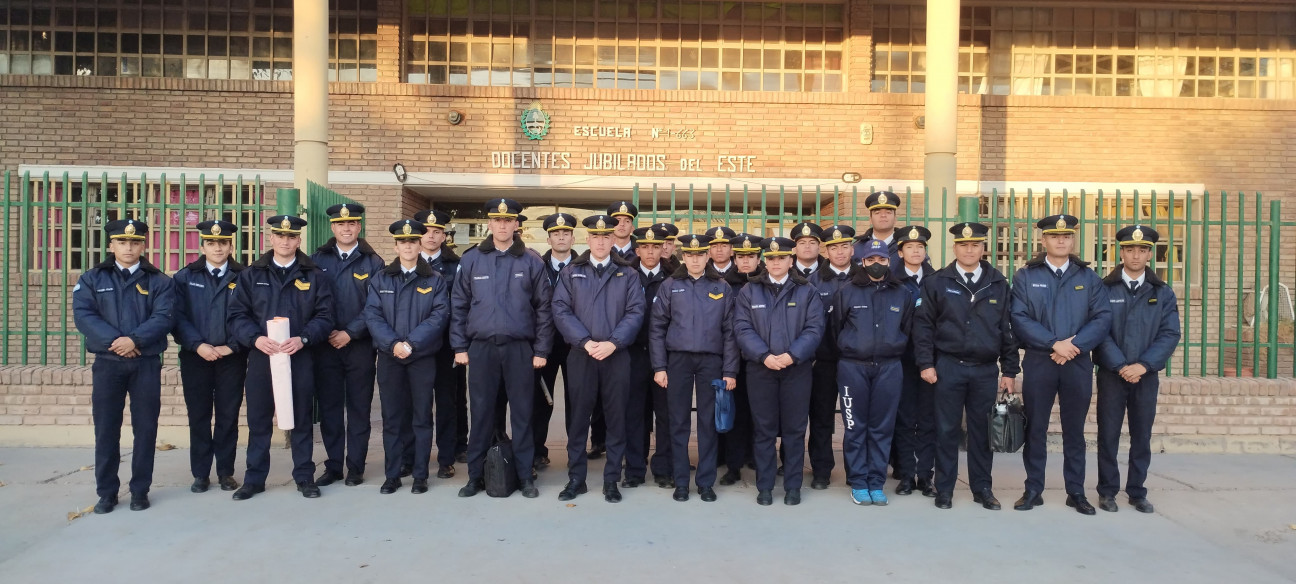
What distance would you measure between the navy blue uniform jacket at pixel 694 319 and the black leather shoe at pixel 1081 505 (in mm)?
2248

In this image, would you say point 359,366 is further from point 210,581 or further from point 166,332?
point 210,581

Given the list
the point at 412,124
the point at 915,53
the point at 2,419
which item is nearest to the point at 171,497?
the point at 2,419

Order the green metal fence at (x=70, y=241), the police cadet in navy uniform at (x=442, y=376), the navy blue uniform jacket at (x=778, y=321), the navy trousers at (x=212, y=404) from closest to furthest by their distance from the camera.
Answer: the navy blue uniform jacket at (x=778, y=321)
the navy trousers at (x=212, y=404)
the police cadet in navy uniform at (x=442, y=376)
the green metal fence at (x=70, y=241)

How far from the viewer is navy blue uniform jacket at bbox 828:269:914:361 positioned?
573cm

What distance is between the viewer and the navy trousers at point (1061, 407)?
5.61 meters

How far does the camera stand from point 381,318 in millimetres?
5949

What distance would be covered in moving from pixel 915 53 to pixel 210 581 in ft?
36.1

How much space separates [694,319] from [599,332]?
0.62 m

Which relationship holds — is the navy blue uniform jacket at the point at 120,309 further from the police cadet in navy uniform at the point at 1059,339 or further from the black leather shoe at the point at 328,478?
the police cadet in navy uniform at the point at 1059,339

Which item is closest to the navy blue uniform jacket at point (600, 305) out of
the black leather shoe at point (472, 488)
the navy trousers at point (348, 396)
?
the black leather shoe at point (472, 488)

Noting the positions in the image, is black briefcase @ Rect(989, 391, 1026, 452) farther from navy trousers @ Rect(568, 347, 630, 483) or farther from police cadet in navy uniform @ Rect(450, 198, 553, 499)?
police cadet in navy uniform @ Rect(450, 198, 553, 499)

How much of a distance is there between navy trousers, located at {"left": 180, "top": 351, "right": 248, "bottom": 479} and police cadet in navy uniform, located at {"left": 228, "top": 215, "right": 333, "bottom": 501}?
A: 18cm

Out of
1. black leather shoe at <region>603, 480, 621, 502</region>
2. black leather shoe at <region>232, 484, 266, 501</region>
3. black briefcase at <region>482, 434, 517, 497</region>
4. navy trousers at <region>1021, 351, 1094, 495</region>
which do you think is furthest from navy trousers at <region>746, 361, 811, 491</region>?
black leather shoe at <region>232, 484, 266, 501</region>

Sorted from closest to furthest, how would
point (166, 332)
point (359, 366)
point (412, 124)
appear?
point (166, 332), point (359, 366), point (412, 124)
